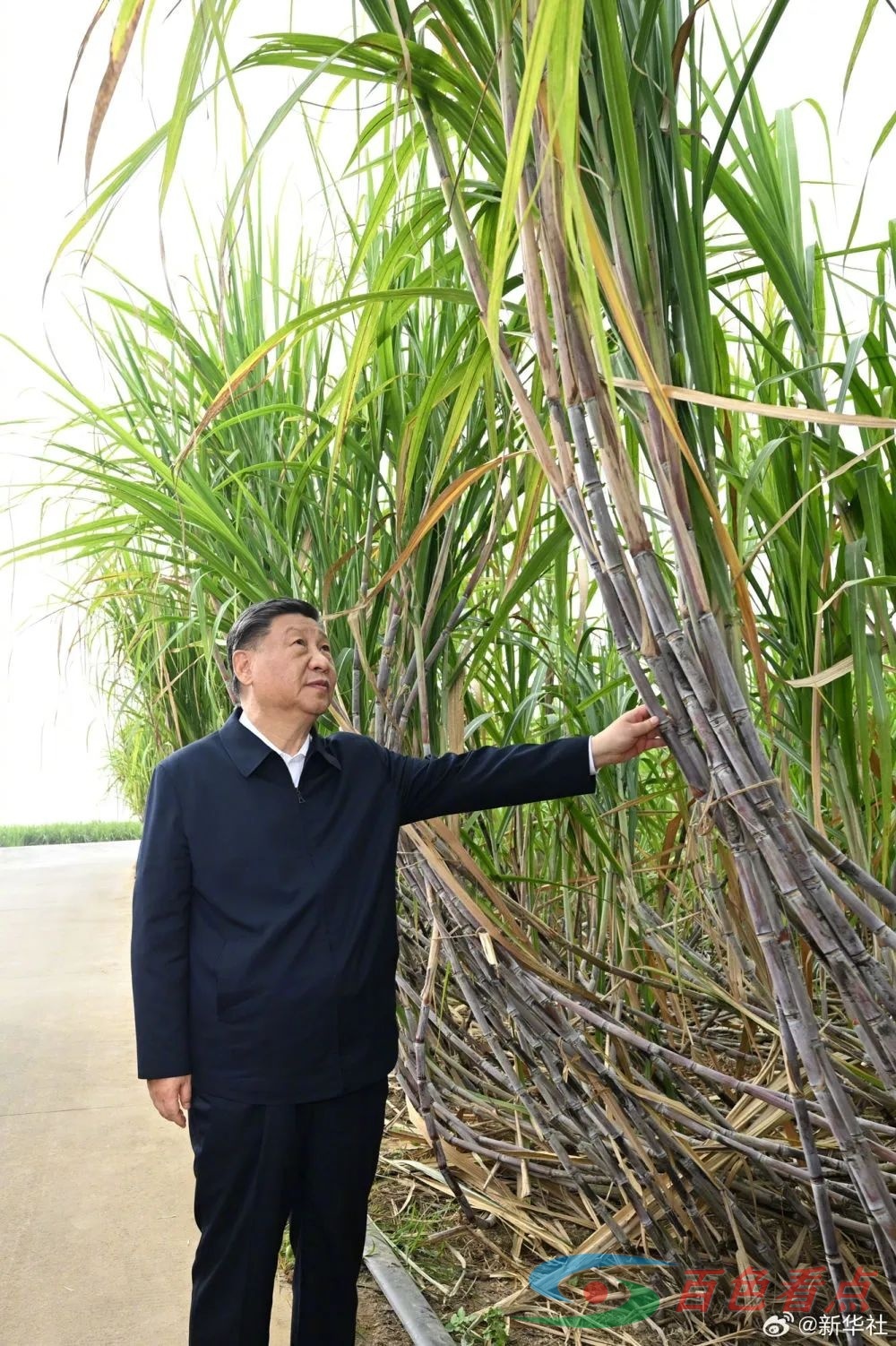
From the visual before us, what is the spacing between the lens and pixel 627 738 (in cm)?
115

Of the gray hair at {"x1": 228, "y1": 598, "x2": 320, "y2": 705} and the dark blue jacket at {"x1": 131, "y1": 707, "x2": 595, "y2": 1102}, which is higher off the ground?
the gray hair at {"x1": 228, "y1": 598, "x2": 320, "y2": 705}

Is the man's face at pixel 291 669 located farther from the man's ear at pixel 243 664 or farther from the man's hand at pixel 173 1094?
the man's hand at pixel 173 1094

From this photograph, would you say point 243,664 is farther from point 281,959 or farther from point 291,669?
point 281,959

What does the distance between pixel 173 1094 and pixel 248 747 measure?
38 cm

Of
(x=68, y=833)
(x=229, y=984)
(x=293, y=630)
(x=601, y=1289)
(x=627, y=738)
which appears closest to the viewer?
(x=627, y=738)

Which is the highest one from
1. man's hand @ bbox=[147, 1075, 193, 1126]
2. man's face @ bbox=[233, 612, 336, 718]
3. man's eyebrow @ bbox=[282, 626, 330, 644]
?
man's eyebrow @ bbox=[282, 626, 330, 644]

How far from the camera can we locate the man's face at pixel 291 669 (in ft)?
4.37

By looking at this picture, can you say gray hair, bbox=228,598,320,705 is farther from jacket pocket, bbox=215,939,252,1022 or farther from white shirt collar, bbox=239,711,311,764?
jacket pocket, bbox=215,939,252,1022


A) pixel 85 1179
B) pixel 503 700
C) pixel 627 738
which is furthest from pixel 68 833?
pixel 627 738

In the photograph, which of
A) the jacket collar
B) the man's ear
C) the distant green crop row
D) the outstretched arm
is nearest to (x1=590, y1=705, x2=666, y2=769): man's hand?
the outstretched arm

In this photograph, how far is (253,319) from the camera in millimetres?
1753

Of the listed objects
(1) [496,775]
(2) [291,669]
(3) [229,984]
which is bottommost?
(3) [229,984]

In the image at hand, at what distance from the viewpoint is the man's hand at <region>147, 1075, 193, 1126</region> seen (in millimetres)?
1263

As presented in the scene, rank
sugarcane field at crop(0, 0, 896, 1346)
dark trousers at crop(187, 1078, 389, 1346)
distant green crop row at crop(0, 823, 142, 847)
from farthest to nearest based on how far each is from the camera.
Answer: distant green crop row at crop(0, 823, 142, 847) → dark trousers at crop(187, 1078, 389, 1346) → sugarcane field at crop(0, 0, 896, 1346)
